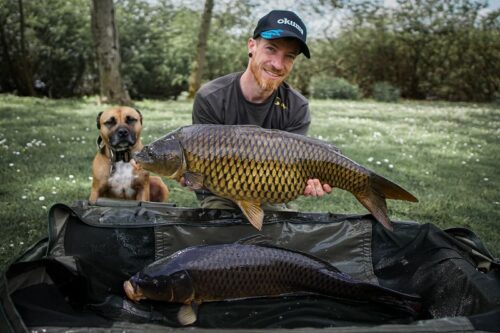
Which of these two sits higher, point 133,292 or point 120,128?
point 120,128

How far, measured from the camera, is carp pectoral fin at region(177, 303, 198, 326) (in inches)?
80.7

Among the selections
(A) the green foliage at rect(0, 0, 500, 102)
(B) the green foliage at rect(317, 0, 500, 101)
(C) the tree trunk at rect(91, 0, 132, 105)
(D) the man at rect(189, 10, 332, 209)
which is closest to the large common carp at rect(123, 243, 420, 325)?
(D) the man at rect(189, 10, 332, 209)

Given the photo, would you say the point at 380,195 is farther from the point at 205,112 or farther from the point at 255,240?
the point at 205,112

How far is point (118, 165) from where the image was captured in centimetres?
313

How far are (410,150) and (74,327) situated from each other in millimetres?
5213

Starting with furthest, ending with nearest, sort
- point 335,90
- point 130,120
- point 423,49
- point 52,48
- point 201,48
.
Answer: point 423,49 < point 335,90 < point 201,48 < point 52,48 < point 130,120

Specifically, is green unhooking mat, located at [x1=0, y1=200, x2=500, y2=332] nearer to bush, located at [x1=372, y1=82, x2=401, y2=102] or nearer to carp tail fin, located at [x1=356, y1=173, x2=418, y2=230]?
carp tail fin, located at [x1=356, y1=173, x2=418, y2=230]

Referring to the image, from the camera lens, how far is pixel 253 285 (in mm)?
2262

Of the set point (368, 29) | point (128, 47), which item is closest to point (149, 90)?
point (128, 47)

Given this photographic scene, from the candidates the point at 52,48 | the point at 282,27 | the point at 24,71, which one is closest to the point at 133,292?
the point at 282,27

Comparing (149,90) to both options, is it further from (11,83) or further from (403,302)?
(403,302)

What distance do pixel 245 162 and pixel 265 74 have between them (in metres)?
0.66

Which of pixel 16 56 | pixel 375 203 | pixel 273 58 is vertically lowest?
pixel 375 203

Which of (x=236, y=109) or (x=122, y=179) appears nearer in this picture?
(x=236, y=109)
